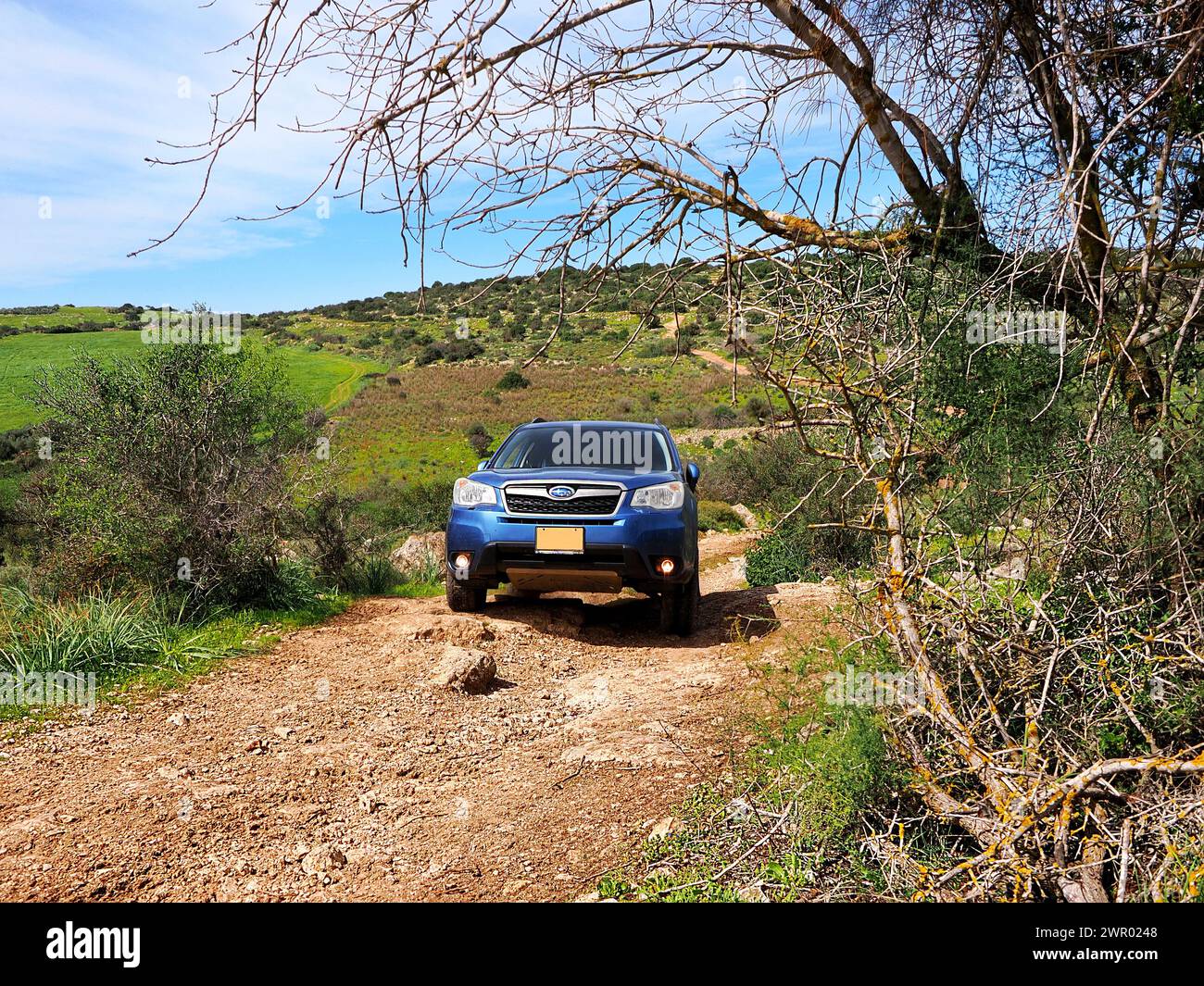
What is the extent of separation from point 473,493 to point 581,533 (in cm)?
108

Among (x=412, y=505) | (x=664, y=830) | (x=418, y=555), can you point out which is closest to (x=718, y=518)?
(x=412, y=505)

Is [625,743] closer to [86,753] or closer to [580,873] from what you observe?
[580,873]

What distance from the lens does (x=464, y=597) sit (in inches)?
346

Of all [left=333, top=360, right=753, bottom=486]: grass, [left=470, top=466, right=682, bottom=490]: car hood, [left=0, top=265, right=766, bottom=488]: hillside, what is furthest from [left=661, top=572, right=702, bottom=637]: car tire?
[left=333, top=360, right=753, bottom=486]: grass

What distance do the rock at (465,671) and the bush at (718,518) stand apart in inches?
482

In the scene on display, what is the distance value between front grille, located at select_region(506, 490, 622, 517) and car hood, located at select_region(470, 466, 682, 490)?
0.48 feet

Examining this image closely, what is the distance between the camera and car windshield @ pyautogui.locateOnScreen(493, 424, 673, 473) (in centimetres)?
893

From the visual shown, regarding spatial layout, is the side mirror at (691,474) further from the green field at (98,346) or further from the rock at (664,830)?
the green field at (98,346)

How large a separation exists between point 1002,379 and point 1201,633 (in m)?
1.91

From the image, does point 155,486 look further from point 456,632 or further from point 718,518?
point 718,518

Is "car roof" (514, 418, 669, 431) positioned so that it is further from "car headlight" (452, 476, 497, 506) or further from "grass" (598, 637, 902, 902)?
"grass" (598, 637, 902, 902)

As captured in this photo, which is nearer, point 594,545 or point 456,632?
point 594,545

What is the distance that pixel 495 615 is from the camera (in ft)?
29.2

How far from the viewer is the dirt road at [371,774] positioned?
3932 mm
